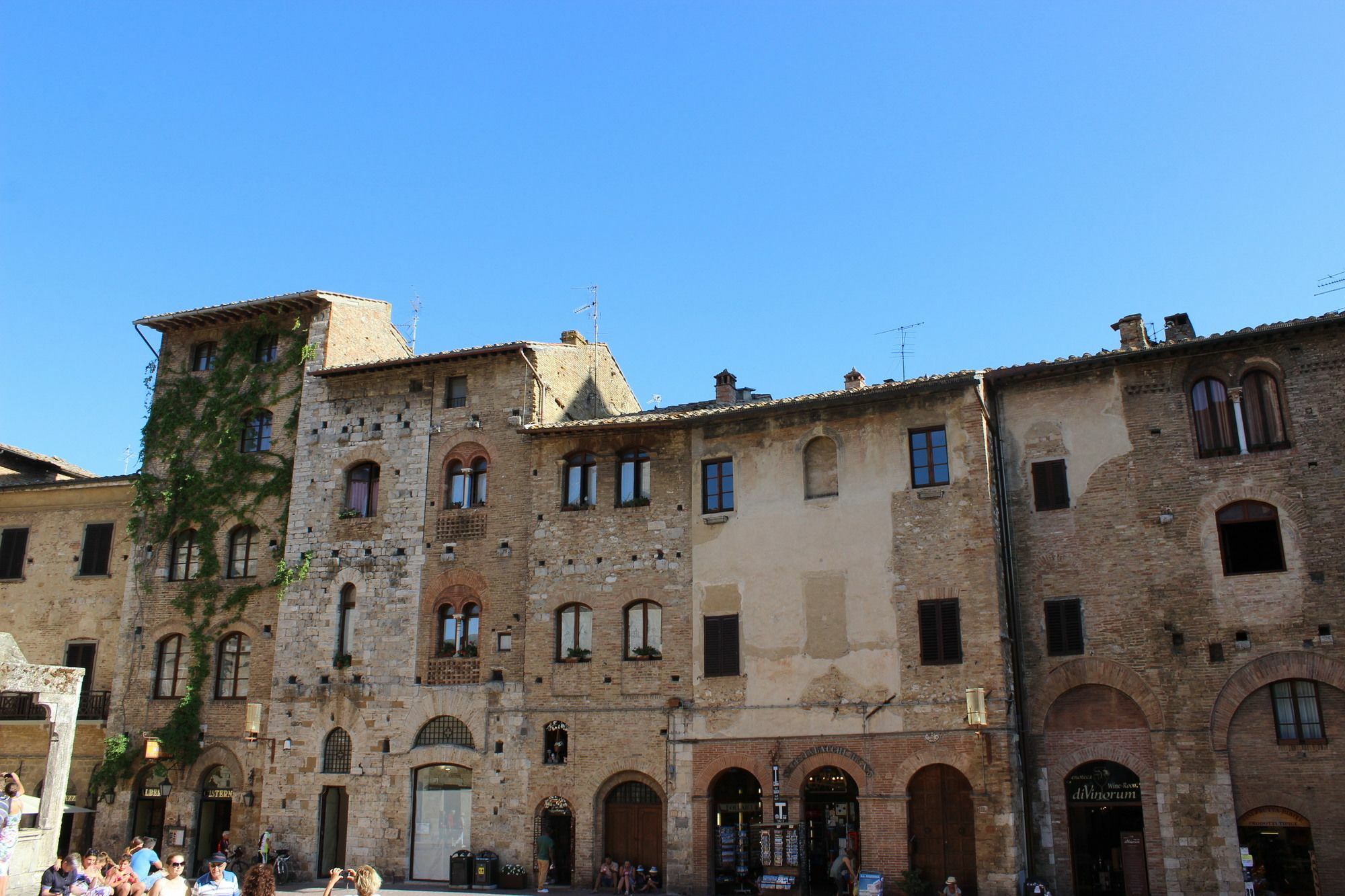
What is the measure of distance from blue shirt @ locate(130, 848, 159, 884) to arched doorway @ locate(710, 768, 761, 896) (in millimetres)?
12021

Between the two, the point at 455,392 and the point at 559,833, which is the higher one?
the point at 455,392

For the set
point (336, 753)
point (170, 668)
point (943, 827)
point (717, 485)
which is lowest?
point (943, 827)

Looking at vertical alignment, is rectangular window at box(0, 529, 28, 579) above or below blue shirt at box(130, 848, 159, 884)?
above

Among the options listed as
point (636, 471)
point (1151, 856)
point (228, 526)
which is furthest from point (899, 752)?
point (228, 526)

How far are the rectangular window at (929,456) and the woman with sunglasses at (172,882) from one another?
16.2 meters

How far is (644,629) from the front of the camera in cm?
2561

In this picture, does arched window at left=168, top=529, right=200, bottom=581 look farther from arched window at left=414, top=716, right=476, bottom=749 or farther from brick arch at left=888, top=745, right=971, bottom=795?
brick arch at left=888, top=745, right=971, bottom=795

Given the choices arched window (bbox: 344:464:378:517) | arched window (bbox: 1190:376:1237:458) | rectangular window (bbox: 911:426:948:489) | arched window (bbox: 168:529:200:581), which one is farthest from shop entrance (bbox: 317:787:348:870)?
arched window (bbox: 1190:376:1237:458)

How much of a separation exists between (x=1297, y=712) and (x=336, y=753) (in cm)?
2073

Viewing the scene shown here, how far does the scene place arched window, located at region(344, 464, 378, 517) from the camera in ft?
94.5

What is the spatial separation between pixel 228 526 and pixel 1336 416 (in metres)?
25.8

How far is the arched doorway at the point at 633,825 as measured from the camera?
2461 cm

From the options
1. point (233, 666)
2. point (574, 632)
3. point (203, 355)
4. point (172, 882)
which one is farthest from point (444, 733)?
point (172, 882)

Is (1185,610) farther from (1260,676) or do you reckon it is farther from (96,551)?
→ (96,551)
